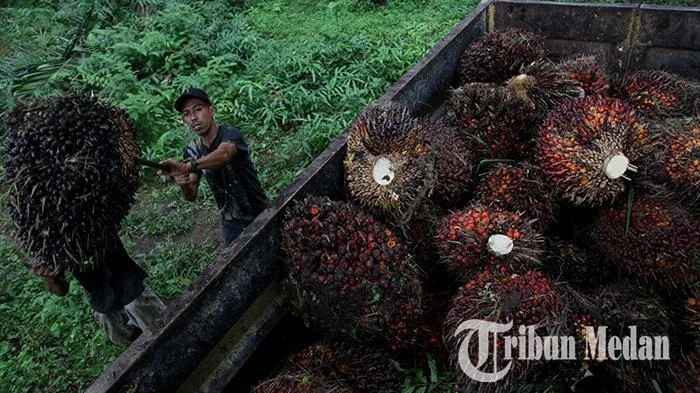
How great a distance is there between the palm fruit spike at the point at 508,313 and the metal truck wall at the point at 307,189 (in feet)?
2.58

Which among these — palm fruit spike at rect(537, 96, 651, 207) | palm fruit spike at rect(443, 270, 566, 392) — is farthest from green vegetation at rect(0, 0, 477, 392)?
palm fruit spike at rect(537, 96, 651, 207)

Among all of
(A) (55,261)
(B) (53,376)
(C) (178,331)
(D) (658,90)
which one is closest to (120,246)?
(A) (55,261)

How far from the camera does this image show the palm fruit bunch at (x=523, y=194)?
2527 millimetres

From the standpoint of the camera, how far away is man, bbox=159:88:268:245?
2926mm

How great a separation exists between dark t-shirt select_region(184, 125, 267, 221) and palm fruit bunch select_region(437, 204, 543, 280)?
1356mm

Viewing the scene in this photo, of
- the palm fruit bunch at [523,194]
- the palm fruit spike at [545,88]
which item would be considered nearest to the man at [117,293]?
the palm fruit bunch at [523,194]

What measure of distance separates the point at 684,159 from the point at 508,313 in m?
1.15

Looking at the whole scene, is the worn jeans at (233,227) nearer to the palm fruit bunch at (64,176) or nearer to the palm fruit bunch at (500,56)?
the palm fruit bunch at (64,176)

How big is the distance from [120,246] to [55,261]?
0.82 metres

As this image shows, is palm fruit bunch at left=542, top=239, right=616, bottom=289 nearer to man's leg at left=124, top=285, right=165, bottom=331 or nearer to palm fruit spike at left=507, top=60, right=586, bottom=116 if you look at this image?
palm fruit spike at left=507, top=60, right=586, bottom=116

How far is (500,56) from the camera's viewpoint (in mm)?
3572

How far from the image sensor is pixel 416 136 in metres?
2.54

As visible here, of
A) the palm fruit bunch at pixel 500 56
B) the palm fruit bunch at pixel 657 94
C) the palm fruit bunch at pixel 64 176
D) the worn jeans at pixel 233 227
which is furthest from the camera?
the palm fruit bunch at pixel 500 56

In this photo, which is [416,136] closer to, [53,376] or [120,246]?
[120,246]
